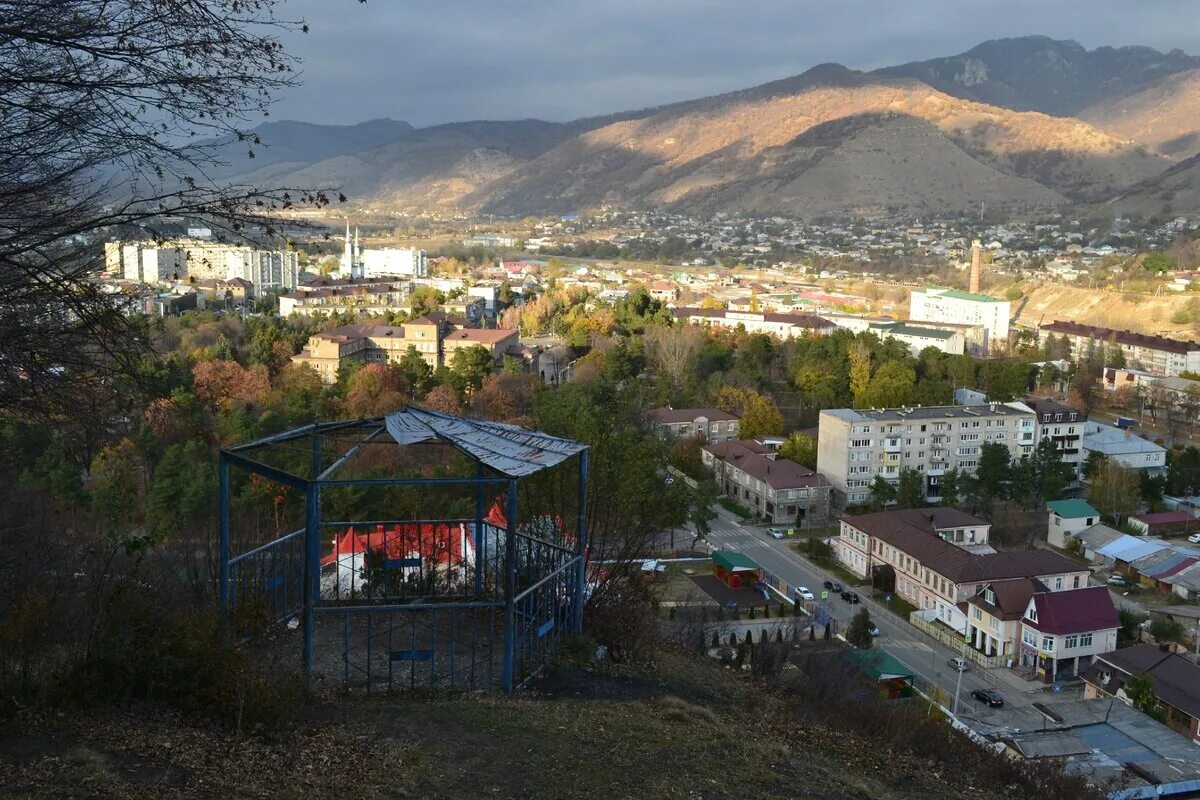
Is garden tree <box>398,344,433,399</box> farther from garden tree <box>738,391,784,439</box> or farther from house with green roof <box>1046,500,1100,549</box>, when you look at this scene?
house with green roof <box>1046,500,1100,549</box>

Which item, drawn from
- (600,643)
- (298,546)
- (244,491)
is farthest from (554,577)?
(244,491)

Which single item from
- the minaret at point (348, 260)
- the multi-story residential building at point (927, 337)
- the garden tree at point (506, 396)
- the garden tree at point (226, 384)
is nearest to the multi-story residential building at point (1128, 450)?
the multi-story residential building at point (927, 337)

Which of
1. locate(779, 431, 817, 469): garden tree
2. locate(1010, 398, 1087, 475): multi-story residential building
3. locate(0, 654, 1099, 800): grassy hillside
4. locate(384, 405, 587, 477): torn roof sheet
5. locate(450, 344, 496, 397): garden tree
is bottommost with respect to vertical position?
locate(779, 431, 817, 469): garden tree

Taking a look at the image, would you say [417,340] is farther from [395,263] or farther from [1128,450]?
[395,263]

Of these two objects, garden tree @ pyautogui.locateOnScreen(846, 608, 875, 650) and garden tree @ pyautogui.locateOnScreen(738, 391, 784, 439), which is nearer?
garden tree @ pyautogui.locateOnScreen(846, 608, 875, 650)

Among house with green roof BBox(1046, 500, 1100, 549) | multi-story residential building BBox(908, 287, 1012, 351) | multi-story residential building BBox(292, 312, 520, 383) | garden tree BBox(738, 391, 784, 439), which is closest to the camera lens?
house with green roof BBox(1046, 500, 1100, 549)

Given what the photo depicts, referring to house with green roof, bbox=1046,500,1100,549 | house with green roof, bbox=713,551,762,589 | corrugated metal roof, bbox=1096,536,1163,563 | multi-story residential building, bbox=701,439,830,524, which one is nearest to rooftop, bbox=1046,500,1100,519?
house with green roof, bbox=1046,500,1100,549
